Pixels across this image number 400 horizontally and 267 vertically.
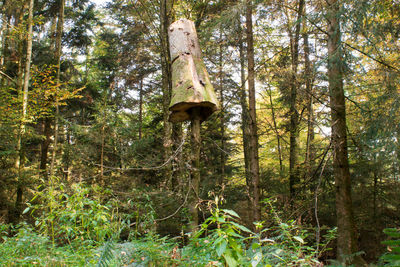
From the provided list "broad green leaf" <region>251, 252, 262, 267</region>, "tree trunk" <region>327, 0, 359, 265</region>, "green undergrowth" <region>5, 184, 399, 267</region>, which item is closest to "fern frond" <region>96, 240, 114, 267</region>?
"green undergrowth" <region>5, 184, 399, 267</region>

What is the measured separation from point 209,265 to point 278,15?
783cm

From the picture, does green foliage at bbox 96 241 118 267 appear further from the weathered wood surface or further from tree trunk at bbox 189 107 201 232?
the weathered wood surface

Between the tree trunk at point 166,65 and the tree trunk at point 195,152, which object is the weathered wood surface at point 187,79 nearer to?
the tree trunk at point 195,152

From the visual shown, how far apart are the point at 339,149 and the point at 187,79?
10.6 feet

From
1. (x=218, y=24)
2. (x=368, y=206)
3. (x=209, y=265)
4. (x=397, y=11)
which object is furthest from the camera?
(x=368, y=206)

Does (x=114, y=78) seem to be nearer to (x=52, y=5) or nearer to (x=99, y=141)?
(x=52, y=5)

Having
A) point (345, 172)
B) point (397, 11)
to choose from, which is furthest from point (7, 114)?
point (397, 11)

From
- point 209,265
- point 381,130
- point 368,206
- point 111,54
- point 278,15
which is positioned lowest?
point 368,206

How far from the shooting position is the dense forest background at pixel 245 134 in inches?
168

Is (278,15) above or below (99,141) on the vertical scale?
above

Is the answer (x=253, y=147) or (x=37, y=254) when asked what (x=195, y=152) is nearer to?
(x=37, y=254)

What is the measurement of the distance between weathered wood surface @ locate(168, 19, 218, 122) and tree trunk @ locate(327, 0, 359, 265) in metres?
2.48

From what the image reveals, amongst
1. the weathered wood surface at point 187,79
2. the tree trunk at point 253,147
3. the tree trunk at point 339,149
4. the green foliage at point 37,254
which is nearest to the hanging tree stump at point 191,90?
the weathered wood surface at point 187,79

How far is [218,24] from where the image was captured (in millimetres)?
6121
